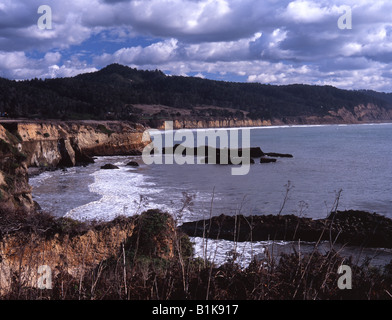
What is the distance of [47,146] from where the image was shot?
128 feet

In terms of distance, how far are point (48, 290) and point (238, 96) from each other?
188m

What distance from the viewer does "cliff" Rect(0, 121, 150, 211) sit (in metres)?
17.1

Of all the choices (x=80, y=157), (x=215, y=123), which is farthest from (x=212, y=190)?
(x=215, y=123)

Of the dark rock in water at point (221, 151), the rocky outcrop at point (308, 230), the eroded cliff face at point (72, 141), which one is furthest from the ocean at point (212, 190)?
the dark rock in water at point (221, 151)

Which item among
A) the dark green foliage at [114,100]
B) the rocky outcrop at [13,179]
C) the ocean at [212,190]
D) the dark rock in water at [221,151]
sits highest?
the dark green foliage at [114,100]

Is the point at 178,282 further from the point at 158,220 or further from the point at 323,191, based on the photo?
the point at 323,191

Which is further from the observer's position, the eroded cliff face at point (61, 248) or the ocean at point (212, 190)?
the ocean at point (212, 190)

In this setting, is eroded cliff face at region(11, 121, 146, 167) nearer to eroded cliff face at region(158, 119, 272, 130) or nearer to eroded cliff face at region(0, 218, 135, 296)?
eroded cliff face at region(0, 218, 135, 296)

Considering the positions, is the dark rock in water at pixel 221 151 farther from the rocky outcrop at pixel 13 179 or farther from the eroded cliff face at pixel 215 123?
the eroded cliff face at pixel 215 123

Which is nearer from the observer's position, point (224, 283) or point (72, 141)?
point (224, 283)

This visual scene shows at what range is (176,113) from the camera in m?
138

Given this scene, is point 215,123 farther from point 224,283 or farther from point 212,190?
point 224,283

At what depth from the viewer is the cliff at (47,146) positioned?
17125 millimetres
